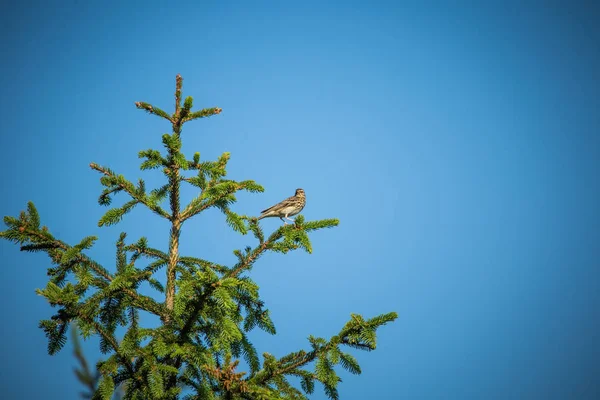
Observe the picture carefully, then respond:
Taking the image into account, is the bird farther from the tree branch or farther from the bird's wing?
the tree branch

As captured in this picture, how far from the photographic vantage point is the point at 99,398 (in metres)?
5.30

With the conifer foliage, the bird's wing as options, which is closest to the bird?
the bird's wing

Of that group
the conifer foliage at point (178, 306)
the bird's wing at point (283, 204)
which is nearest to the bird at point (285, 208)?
the bird's wing at point (283, 204)

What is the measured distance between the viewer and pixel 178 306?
529 cm

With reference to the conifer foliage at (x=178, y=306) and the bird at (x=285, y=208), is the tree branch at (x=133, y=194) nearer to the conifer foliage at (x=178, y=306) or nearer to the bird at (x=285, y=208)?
the conifer foliage at (x=178, y=306)

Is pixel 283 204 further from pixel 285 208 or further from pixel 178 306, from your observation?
pixel 178 306

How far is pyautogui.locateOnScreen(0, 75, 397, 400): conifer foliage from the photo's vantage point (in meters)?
5.20

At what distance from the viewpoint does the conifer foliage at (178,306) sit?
5195 millimetres

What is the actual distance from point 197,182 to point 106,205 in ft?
4.79

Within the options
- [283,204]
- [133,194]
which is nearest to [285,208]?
[283,204]

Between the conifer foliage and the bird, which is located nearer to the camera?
the conifer foliage

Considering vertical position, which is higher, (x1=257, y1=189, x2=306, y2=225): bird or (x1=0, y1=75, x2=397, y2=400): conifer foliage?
(x1=257, y1=189, x2=306, y2=225): bird

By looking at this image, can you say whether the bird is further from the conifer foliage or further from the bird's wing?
the conifer foliage

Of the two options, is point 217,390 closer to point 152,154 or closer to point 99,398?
point 99,398
